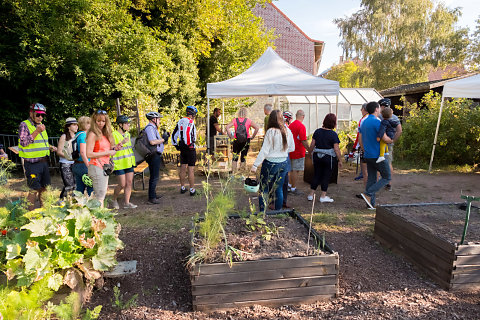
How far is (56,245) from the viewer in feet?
8.11

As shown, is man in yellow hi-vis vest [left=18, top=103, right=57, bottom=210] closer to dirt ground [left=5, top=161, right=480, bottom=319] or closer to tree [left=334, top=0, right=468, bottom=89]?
dirt ground [left=5, top=161, right=480, bottom=319]

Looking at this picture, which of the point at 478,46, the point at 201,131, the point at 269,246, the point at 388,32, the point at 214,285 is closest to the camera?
the point at 214,285

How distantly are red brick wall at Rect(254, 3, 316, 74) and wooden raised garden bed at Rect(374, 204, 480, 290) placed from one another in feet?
78.8

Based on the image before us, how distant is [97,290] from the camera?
2836 mm

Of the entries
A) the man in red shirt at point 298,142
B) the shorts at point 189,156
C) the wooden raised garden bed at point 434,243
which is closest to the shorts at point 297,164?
the man in red shirt at point 298,142

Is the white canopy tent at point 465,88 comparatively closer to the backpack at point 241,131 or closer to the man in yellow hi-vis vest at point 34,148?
the backpack at point 241,131

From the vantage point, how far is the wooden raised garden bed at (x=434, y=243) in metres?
2.82

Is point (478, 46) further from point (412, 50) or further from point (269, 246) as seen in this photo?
point (269, 246)

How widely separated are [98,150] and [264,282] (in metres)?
2.90

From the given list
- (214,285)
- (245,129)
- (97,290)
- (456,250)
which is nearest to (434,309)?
(456,250)

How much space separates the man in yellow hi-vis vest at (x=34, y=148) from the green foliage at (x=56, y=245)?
192cm

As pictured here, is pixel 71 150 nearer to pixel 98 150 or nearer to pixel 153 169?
pixel 98 150

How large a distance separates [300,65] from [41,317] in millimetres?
27602

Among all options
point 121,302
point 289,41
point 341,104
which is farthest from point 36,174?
point 289,41
